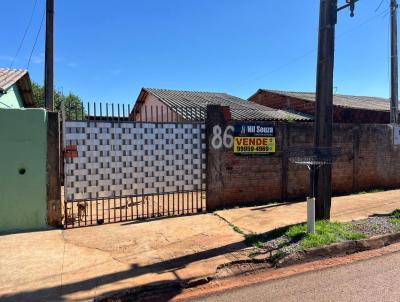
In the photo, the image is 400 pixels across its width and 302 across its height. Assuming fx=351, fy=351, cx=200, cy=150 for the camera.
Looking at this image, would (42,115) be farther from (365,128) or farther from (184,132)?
(365,128)

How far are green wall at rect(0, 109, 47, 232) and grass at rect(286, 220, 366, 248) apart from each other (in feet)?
15.8

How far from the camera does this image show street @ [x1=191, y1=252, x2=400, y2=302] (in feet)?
13.4

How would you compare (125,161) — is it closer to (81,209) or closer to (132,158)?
(132,158)

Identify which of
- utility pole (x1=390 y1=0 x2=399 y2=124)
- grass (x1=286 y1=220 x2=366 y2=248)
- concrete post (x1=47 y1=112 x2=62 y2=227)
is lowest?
grass (x1=286 y1=220 x2=366 y2=248)

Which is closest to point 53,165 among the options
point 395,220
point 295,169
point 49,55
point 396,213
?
point 49,55

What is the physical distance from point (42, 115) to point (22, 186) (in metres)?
1.41

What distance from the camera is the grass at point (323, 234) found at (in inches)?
227

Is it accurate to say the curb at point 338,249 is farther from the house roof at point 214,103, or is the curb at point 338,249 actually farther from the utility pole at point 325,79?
the house roof at point 214,103

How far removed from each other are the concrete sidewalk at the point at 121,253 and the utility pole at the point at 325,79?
1724mm

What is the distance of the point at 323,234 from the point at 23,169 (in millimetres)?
5671

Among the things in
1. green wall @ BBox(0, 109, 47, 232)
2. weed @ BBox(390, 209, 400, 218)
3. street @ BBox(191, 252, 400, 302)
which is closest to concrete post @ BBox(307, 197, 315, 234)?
street @ BBox(191, 252, 400, 302)

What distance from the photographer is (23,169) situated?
6.73 metres

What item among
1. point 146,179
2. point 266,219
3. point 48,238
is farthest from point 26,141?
point 266,219

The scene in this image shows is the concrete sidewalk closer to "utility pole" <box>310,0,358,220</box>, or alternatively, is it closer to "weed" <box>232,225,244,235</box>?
"weed" <box>232,225,244,235</box>
